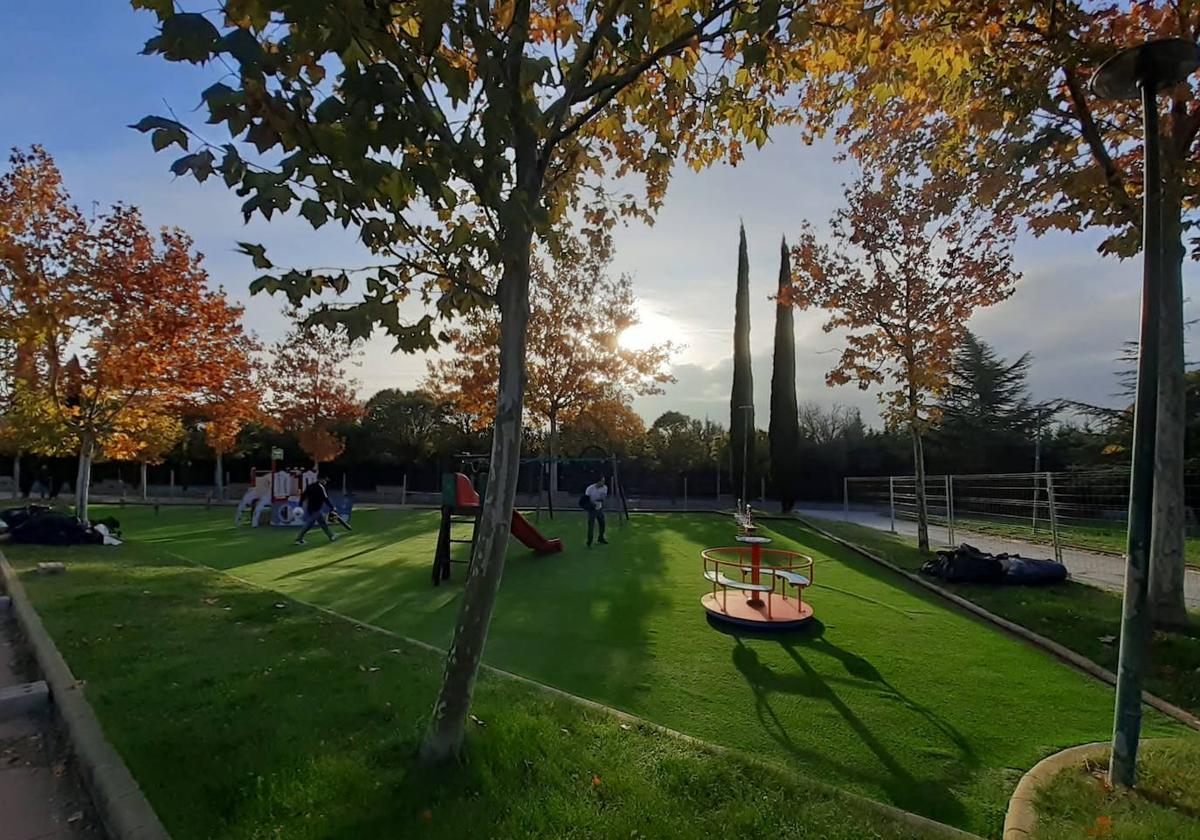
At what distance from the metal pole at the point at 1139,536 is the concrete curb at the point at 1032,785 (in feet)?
0.86

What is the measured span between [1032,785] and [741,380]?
26743 millimetres

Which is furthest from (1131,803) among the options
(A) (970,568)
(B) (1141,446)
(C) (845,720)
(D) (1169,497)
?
(A) (970,568)

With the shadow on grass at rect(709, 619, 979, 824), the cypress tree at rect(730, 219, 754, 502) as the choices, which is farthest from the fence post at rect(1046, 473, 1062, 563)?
the cypress tree at rect(730, 219, 754, 502)

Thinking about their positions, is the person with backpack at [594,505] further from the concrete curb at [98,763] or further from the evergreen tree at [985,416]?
the evergreen tree at [985,416]

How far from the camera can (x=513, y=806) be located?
2.96m

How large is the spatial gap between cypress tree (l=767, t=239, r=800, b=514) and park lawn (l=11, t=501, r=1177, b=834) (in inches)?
622

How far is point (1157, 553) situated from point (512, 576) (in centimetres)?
827

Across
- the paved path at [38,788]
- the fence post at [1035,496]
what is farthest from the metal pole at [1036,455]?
the paved path at [38,788]

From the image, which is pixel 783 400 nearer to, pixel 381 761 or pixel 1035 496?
pixel 1035 496

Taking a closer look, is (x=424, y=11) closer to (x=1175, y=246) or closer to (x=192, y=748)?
(x=192, y=748)

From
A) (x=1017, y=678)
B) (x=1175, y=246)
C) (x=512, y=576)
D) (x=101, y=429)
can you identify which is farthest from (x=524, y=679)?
(x=101, y=429)

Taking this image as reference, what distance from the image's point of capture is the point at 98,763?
342 cm

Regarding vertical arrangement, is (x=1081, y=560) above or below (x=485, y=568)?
below

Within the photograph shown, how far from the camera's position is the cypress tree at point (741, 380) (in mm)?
29453
